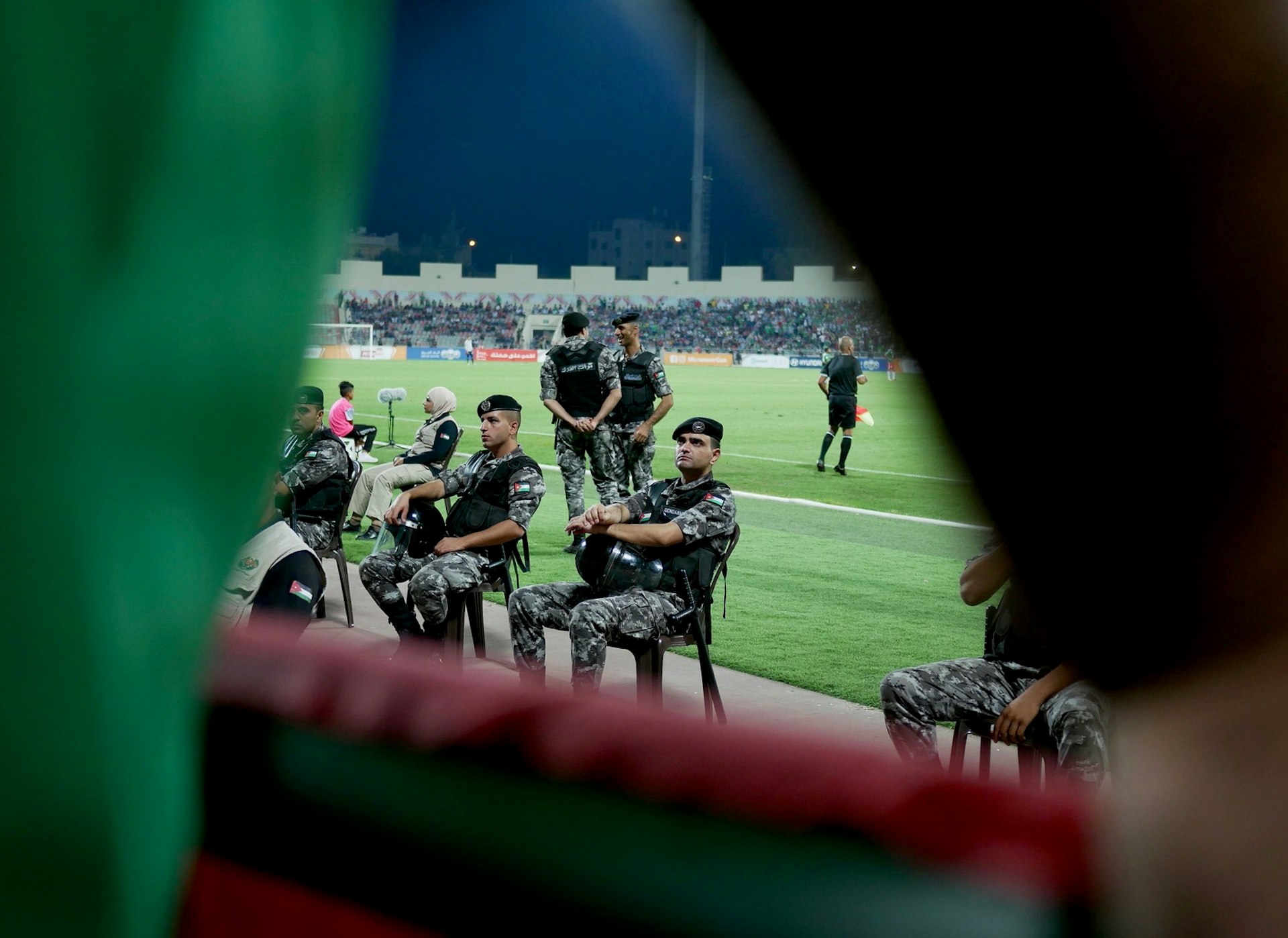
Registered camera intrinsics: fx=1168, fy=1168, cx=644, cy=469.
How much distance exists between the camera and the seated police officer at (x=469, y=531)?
5.74m

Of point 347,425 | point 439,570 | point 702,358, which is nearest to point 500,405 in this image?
point 439,570

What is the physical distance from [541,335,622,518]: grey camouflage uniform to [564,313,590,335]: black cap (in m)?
0.10

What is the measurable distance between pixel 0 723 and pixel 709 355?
43424 millimetres

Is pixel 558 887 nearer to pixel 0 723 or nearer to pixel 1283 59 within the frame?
pixel 0 723

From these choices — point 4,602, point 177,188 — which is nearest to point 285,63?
point 177,188

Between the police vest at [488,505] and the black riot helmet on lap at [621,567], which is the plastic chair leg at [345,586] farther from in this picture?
the black riot helmet on lap at [621,567]

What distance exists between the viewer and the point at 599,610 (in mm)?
4902

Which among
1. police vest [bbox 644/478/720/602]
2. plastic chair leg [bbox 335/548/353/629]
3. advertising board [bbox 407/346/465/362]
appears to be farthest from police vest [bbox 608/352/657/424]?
advertising board [bbox 407/346/465/362]

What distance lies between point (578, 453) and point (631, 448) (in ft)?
1.42

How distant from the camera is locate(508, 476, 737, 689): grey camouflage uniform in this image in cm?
489

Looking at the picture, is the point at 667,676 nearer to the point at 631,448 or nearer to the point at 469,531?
the point at 469,531

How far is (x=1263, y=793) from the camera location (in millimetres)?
203

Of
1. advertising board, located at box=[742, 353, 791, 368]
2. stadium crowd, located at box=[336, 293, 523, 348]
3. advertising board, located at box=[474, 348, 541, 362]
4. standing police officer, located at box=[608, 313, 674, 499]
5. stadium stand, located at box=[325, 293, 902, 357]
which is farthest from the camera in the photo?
stadium stand, located at box=[325, 293, 902, 357]

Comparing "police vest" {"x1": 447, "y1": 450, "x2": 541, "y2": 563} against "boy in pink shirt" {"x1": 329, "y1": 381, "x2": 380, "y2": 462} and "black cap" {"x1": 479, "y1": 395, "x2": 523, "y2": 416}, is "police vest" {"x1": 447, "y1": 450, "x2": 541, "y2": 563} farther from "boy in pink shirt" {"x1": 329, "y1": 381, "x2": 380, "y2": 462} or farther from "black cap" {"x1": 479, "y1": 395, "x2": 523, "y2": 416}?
"boy in pink shirt" {"x1": 329, "y1": 381, "x2": 380, "y2": 462}
